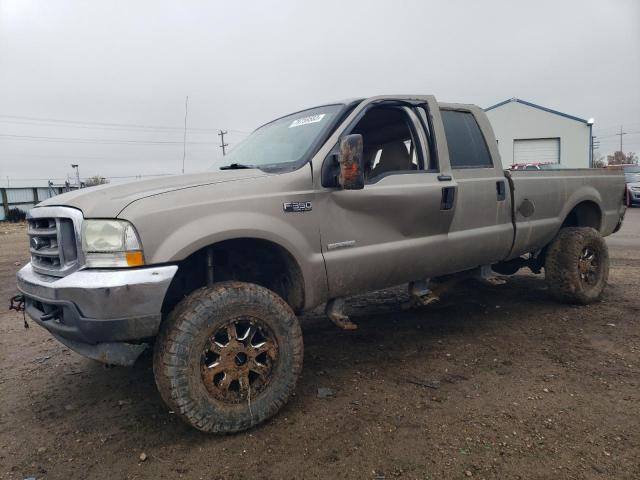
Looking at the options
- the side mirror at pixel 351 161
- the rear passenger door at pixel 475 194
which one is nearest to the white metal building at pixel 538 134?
the rear passenger door at pixel 475 194

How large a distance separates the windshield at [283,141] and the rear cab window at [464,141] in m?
1.10

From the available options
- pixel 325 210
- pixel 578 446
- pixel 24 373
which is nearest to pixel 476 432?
pixel 578 446

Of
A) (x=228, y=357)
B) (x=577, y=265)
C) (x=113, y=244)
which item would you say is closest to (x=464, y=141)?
(x=577, y=265)

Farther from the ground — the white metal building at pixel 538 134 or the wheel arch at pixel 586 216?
the white metal building at pixel 538 134

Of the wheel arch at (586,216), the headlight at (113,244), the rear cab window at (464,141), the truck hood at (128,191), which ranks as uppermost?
the rear cab window at (464,141)

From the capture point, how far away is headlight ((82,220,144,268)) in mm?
2316

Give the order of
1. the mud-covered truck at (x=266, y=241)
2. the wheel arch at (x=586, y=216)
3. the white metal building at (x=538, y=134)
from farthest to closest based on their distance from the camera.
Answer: the white metal building at (x=538, y=134) → the wheel arch at (x=586, y=216) → the mud-covered truck at (x=266, y=241)

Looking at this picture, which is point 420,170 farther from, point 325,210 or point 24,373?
point 24,373

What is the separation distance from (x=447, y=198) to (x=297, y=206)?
54.4 inches

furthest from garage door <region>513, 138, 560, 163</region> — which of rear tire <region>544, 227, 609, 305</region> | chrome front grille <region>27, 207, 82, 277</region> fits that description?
chrome front grille <region>27, 207, 82, 277</region>

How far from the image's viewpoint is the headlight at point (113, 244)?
2.32 m

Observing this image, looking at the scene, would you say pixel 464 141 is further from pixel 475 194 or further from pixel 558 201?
pixel 558 201

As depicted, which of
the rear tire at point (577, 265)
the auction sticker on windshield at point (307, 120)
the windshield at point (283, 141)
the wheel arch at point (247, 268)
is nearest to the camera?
the wheel arch at point (247, 268)

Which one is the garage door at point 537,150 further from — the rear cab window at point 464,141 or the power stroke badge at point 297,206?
the power stroke badge at point 297,206
